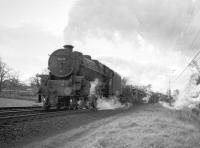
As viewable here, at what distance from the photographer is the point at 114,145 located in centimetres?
691

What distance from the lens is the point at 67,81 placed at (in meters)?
16.6

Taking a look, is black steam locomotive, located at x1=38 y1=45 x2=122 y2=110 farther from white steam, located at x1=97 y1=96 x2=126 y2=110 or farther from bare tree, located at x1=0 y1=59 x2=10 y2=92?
bare tree, located at x1=0 y1=59 x2=10 y2=92

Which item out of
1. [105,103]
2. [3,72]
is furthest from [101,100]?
[3,72]

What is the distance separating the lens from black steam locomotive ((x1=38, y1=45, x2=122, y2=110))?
16.4m

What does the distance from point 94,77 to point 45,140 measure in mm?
12728

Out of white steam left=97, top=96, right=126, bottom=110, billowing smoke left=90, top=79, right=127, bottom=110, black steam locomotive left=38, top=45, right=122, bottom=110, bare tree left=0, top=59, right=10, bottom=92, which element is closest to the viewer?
black steam locomotive left=38, top=45, right=122, bottom=110

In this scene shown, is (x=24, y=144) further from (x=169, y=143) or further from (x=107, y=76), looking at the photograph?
(x=107, y=76)

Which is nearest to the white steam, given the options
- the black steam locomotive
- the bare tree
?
the black steam locomotive

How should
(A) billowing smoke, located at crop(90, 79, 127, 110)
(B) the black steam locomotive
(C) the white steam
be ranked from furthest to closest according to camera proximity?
(C) the white steam
(A) billowing smoke, located at crop(90, 79, 127, 110)
(B) the black steam locomotive

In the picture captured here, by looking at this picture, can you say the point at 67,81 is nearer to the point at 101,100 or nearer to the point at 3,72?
the point at 101,100

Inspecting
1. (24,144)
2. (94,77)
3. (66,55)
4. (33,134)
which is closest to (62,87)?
(66,55)

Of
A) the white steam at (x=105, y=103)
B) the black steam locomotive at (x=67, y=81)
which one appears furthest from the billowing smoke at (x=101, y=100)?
the black steam locomotive at (x=67, y=81)

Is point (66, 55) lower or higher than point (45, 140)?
higher

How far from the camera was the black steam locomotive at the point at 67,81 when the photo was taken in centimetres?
1642
